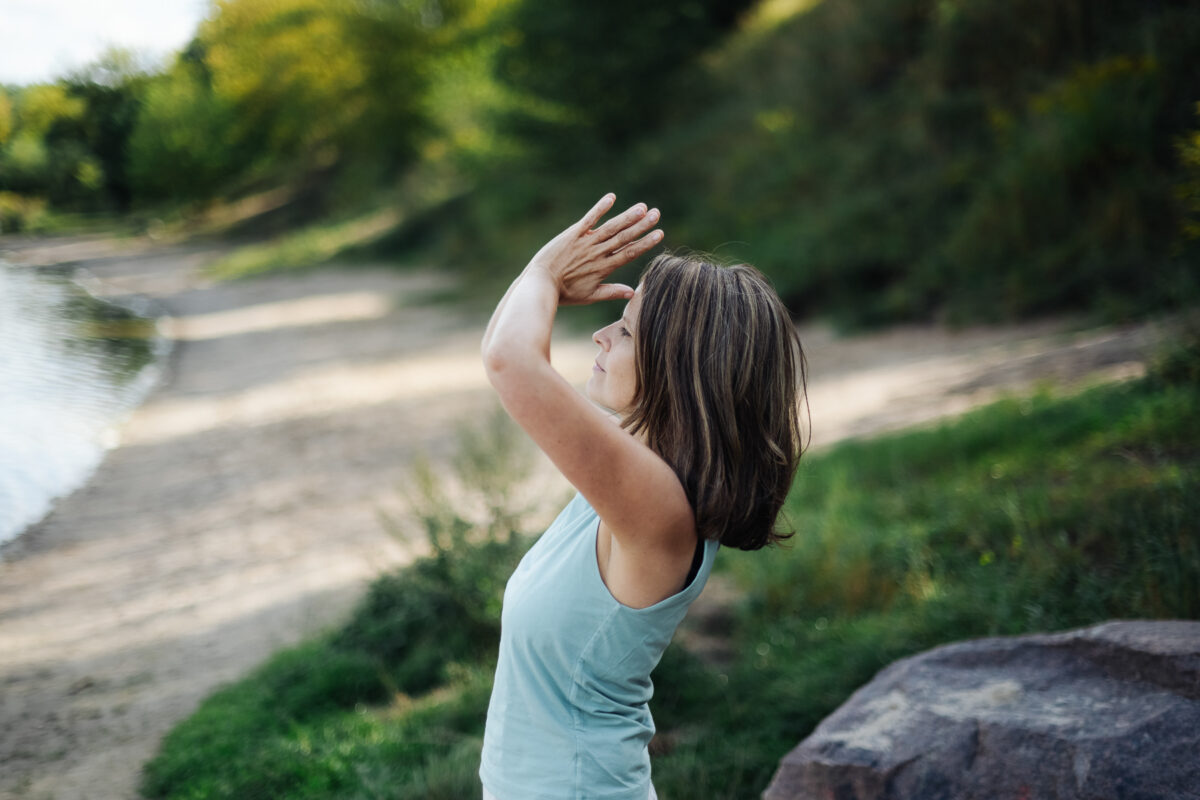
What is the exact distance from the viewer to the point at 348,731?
3.69m

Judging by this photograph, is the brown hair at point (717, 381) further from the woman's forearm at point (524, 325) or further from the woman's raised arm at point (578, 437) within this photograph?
the woman's forearm at point (524, 325)

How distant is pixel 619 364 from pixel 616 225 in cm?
27

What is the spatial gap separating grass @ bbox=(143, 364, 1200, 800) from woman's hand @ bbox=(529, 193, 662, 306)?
63.1 inches

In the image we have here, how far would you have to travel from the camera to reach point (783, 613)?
4.62m

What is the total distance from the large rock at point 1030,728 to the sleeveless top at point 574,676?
1250 mm

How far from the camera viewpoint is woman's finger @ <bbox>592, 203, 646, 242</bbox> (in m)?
1.77

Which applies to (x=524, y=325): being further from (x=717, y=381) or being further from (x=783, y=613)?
(x=783, y=613)

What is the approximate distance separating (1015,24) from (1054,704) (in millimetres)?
11633

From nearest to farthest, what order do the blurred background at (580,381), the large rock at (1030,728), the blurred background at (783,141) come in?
1. the large rock at (1030,728)
2. the blurred background at (580,381)
3. the blurred background at (783,141)

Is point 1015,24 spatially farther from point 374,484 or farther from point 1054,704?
point 1054,704

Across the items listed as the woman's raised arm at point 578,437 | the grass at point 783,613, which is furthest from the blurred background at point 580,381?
the woman's raised arm at point 578,437

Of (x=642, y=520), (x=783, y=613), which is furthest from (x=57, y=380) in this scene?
(x=642, y=520)

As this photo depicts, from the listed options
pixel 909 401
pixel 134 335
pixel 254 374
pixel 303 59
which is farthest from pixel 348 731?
pixel 303 59

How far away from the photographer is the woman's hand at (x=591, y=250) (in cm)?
174
